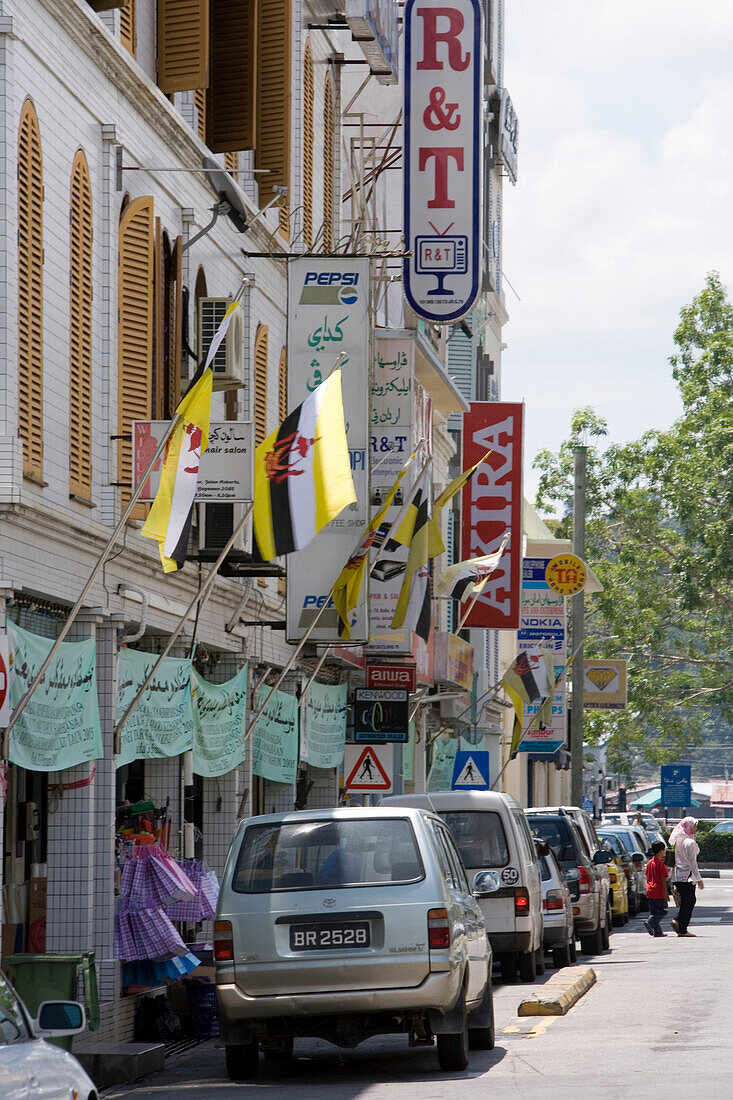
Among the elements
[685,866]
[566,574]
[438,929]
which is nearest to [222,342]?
[438,929]

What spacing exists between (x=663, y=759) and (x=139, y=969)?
4995 centimetres

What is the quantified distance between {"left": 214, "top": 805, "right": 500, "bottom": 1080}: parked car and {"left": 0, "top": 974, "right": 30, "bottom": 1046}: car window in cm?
523

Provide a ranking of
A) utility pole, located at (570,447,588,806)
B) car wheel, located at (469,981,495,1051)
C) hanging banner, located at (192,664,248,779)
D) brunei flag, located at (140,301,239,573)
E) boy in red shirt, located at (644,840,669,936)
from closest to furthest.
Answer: brunei flag, located at (140,301,239,573)
car wheel, located at (469,981,495,1051)
hanging banner, located at (192,664,248,779)
boy in red shirt, located at (644,840,669,936)
utility pole, located at (570,447,588,806)

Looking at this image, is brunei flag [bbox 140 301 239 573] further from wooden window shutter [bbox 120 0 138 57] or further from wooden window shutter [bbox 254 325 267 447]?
wooden window shutter [bbox 254 325 267 447]

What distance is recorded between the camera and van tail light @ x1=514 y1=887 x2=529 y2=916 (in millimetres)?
20156

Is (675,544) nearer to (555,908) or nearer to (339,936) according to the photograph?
(555,908)

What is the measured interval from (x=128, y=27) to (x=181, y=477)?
17.5 feet

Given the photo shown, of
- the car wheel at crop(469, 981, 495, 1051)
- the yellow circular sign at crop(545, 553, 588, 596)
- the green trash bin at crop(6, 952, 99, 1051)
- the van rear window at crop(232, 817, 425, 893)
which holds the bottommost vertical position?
the car wheel at crop(469, 981, 495, 1051)

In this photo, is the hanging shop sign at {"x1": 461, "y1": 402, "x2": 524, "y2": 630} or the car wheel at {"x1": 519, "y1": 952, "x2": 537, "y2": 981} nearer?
the car wheel at {"x1": 519, "y1": 952, "x2": 537, "y2": 981}

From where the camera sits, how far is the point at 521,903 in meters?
20.2

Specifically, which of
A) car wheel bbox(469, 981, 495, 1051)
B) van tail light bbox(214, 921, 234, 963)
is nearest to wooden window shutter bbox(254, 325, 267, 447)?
car wheel bbox(469, 981, 495, 1051)

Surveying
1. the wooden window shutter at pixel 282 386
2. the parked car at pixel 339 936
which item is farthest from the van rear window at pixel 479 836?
the parked car at pixel 339 936

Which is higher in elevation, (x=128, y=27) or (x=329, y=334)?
(x=128, y=27)

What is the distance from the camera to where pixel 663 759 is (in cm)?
6450
